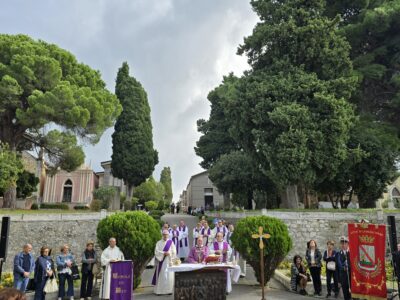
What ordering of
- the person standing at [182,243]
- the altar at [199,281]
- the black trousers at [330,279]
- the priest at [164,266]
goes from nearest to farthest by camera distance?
the altar at [199,281], the black trousers at [330,279], the priest at [164,266], the person standing at [182,243]

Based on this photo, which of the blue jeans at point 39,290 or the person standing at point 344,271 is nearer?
the blue jeans at point 39,290

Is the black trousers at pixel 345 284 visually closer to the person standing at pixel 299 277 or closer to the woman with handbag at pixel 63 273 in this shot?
the person standing at pixel 299 277

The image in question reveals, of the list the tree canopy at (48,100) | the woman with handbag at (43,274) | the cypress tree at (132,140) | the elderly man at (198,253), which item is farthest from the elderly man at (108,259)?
the cypress tree at (132,140)

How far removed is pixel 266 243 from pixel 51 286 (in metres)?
6.28

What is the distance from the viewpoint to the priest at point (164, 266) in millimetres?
→ 9031

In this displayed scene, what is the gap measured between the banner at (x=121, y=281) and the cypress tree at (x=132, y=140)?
2099cm

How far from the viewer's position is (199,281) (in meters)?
7.32

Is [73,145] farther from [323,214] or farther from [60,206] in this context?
[323,214]

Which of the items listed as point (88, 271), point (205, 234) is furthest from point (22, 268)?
point (205, 234)

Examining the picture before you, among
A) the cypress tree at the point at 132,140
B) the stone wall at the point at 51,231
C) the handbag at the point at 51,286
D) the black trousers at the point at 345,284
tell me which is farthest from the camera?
the cypress tree at the point at 132,140

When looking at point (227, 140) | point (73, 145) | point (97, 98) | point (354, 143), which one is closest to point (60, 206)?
point (73, 145)

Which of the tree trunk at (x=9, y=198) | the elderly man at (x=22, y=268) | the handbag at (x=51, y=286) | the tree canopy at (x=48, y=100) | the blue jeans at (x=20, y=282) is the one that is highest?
the tree canopy at (x=48, y=100)

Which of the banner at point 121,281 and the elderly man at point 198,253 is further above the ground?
the elderly man at point 198,253

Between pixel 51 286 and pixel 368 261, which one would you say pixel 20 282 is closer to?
pixel 51 286
